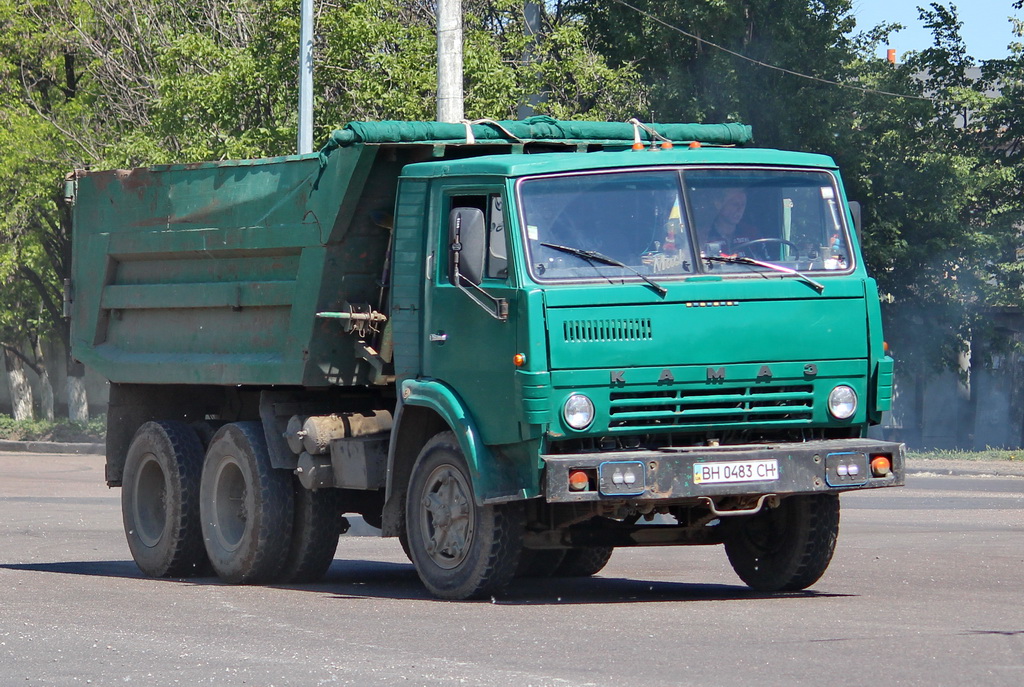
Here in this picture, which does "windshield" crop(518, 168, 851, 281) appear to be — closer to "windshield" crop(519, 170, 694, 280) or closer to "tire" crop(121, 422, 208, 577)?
"windshield" crop(519, 170, 694, 280)

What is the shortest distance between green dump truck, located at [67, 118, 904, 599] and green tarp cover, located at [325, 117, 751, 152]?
0.05 feet

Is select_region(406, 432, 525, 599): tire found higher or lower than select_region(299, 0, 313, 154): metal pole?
lower

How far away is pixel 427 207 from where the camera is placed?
378 inches

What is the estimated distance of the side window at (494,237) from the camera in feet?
29.2

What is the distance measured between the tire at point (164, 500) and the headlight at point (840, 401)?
473 cm

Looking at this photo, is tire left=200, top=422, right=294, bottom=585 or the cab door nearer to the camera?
the cab door

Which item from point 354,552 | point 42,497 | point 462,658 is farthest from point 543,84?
point 462,658

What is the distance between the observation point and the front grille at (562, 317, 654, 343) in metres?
8.63

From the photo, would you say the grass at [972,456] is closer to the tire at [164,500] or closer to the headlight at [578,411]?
the tire at [164,500]

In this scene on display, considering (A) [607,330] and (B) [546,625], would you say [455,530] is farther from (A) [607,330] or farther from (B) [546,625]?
(A) [607,330]

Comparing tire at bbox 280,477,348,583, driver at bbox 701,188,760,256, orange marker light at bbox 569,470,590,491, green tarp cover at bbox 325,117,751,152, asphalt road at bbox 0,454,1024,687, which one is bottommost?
asphalt road at bbox 0,454,1024,687

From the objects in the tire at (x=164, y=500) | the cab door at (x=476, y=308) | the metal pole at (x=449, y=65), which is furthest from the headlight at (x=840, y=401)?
the metal pole at (x=449, y=65)

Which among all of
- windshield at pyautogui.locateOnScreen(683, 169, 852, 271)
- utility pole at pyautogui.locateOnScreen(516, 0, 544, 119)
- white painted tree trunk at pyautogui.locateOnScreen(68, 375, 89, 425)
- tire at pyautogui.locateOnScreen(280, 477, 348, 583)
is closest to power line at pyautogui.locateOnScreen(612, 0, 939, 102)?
utility pole at pyautogui.locateOnScreen(516, 0, 544, 119)

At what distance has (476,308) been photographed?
9.03 metres
